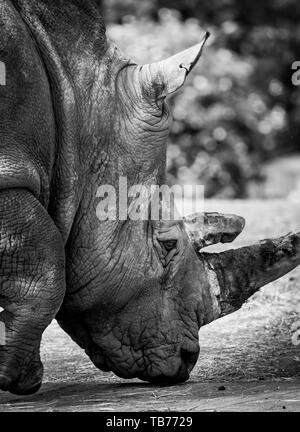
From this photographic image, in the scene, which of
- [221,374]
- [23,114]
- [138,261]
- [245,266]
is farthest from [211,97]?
[23,114]

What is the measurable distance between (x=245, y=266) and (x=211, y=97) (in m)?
11.4

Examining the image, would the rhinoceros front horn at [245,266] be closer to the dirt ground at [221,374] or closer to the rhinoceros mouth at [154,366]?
the dirt ground at [221,374]

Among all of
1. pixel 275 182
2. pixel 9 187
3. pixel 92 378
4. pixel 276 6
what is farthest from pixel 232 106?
pixel 9 187

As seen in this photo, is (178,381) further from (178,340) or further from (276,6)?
(276,6)

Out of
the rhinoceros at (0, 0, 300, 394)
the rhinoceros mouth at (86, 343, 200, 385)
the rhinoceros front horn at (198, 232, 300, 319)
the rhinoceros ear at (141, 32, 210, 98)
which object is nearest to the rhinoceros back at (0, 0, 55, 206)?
the rhinoceros at (0, 0, 300, 394)

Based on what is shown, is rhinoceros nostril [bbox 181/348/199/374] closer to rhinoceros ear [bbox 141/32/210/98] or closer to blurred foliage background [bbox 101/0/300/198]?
rhinoceros ear [bbox 141/32/210/98]

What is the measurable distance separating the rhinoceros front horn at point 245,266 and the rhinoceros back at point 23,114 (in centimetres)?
107

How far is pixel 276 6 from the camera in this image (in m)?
21.7

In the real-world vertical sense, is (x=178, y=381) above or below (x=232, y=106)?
below

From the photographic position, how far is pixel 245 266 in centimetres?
577

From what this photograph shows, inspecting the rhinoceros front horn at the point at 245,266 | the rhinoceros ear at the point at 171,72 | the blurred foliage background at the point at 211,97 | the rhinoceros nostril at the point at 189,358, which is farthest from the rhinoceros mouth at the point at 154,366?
the blurred foliage background at the point at 211,97

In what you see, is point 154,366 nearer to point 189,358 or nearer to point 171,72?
point 189,358
